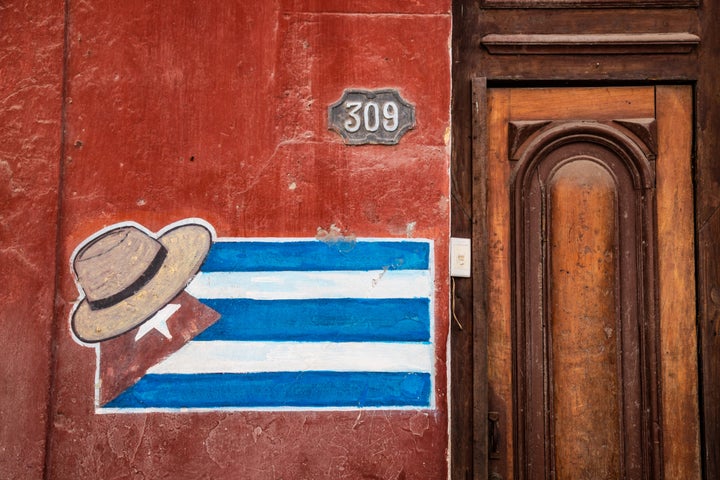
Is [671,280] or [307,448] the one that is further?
[671,280]

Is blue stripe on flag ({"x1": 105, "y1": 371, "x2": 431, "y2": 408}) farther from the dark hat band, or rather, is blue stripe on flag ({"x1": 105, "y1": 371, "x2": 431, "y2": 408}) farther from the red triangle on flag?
the dark hat band

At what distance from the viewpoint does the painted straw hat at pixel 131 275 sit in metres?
2.60

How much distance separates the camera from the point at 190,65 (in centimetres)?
268

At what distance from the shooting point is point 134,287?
103 inches

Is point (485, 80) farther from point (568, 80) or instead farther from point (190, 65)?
point (190, 65)

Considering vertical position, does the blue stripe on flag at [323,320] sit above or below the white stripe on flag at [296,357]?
above

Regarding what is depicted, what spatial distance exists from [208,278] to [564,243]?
5.27ft

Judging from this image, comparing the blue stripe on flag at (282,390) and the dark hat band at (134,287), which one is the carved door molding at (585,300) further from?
the dark hat band at (134,287)

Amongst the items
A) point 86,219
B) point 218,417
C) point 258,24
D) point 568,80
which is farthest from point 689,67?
point 86,219

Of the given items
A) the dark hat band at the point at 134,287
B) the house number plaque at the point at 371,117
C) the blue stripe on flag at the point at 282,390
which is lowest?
the blue stripe on flag at the point at 282,390

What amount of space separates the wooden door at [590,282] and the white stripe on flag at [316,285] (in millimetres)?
403

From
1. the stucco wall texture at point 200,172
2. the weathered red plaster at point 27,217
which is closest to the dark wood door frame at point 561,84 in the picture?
the stucco wall texture at point 200,172

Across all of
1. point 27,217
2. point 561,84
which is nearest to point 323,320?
point 27,217

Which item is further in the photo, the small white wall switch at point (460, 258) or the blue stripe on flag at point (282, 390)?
the small white wall switch at point (460, 258)
